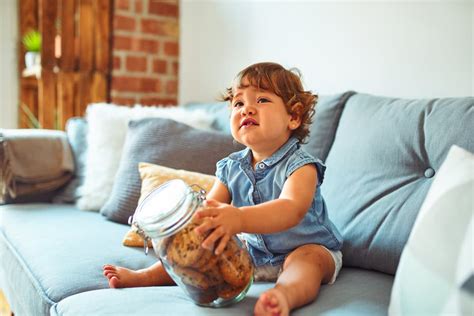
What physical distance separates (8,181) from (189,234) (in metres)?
1.42

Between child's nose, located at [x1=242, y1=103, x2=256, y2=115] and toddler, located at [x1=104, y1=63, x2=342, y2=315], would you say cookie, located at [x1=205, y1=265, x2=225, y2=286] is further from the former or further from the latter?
child's nose, located at [x1=242, y1=103, x2=256, y2=115]

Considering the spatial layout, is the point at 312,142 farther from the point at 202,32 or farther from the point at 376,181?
the point at 202,32

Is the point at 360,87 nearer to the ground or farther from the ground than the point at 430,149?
farther from the ground

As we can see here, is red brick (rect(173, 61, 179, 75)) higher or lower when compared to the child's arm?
higher

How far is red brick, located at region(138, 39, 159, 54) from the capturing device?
113 inches

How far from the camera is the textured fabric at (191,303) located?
94cm

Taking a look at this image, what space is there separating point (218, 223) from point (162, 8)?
90.1 inches

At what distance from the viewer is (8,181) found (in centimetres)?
204

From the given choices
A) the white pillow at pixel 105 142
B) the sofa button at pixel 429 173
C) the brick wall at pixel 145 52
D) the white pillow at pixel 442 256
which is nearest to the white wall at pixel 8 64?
the brick wall at pixel 145 52

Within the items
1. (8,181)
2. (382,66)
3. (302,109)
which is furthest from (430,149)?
(8,181)

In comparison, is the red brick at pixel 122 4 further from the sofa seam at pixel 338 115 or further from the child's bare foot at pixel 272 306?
the child's bare foot at pixel 272 306

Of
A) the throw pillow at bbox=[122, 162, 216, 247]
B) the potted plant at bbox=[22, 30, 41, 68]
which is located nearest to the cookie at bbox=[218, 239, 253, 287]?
the throw pillow at bbox=[122, 162, 216, 247]

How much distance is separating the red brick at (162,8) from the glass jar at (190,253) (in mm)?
2124

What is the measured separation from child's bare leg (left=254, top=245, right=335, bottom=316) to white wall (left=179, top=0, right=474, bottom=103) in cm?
82
